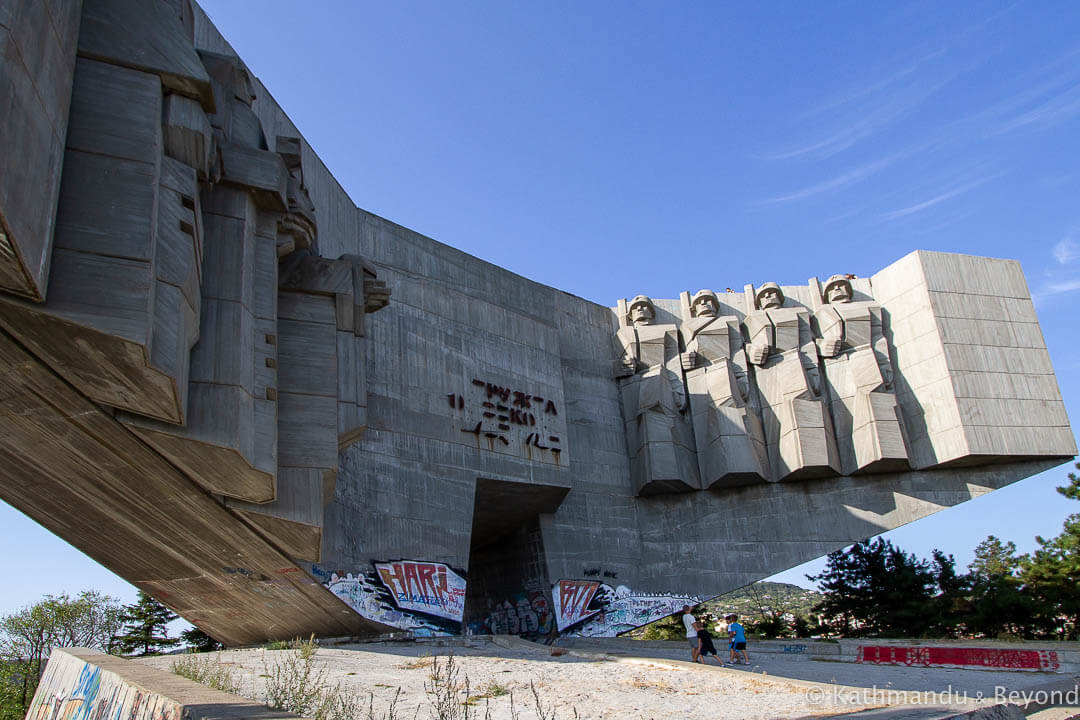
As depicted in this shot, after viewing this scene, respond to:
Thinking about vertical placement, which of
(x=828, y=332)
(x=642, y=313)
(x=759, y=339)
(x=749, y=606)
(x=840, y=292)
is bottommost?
(x=749, y=606)

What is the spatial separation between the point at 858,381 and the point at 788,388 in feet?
7.34

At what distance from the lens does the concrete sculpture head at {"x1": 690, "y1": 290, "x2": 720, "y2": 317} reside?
30.6 m

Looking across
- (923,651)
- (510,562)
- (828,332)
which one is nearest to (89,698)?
(923,651)

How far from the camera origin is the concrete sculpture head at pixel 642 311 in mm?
31203

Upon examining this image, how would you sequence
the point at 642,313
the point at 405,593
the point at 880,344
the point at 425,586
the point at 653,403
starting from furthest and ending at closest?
the point at 642,313
the point at 653,403
the point at 880,344
the point at 425,586
the point at 405,593

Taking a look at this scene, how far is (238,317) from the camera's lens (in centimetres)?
1288

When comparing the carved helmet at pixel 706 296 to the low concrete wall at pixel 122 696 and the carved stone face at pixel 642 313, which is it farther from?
the low concrete wall at pixel 122 696

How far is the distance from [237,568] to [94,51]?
9.86 meters

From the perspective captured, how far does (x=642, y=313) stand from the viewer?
31.2 metres

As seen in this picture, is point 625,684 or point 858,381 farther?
point 858,381

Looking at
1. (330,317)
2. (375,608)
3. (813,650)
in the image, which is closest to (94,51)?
(330,317)

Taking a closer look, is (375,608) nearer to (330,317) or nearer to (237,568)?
(237,568)

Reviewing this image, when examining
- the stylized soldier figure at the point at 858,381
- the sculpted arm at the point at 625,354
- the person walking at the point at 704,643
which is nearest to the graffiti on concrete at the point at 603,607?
the stylized soldier figure at the point at 858,381

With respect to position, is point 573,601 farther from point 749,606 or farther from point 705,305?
point 749,606
